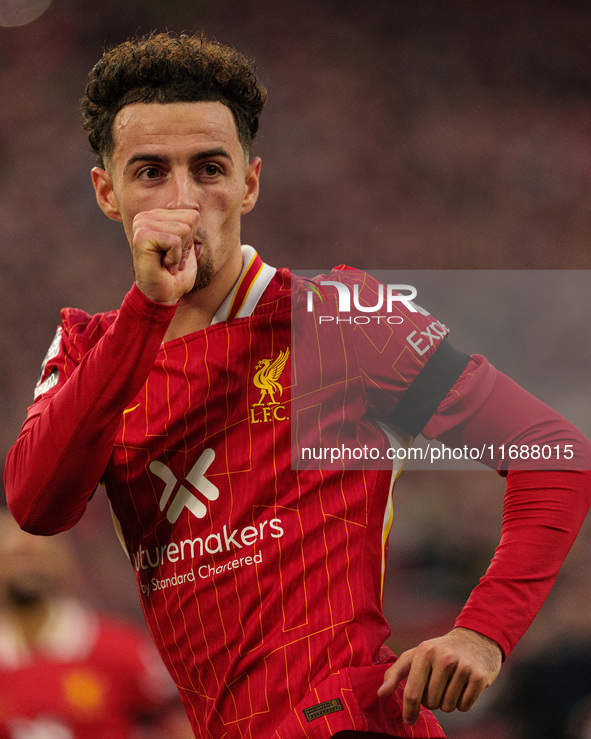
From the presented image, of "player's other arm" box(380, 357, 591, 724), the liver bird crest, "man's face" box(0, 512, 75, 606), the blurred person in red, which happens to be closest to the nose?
the liver bird crest

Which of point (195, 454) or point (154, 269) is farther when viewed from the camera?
point (195, 454)

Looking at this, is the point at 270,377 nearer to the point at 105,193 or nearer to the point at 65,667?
the point at 105,193

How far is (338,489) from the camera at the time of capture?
107cm

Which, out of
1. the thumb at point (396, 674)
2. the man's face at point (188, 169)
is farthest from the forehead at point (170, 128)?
the thumb at point (396, 674)

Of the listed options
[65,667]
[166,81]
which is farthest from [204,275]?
[65,667]

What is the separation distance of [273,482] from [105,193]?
51 centimetres

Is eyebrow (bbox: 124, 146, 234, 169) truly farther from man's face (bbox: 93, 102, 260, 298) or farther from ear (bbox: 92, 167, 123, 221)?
ear (bbox: 92, 167, 123, 221)

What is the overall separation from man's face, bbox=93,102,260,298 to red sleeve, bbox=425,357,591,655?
1.19 ft

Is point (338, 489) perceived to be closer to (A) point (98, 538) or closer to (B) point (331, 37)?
(A) point (98, 538)

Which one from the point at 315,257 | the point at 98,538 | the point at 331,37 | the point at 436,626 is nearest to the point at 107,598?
the point at 98,538

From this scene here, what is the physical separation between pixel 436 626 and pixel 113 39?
2.58 meters

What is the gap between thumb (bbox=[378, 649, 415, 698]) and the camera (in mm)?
925

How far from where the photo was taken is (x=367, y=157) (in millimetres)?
3480

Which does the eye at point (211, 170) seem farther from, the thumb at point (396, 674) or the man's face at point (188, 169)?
the thumb at point (396, 674)
